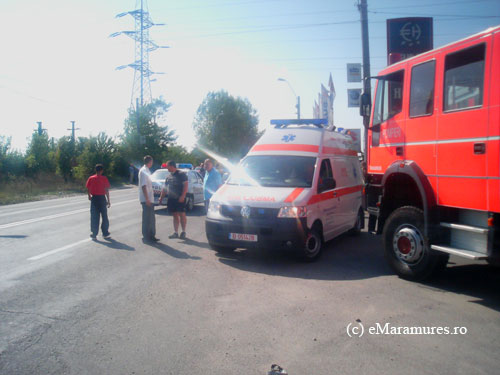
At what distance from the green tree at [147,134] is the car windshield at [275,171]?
3694 centimetres

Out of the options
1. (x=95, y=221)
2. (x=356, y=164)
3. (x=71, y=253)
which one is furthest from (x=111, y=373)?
(x=356, y=164)

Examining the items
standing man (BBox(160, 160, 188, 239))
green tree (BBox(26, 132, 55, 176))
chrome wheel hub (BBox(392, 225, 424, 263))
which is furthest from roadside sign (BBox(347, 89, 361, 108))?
green tree (BBox(26, 132, 55, 176))

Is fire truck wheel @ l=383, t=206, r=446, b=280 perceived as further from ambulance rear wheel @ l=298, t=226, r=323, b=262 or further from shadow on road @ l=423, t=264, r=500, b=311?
ambulance rear wheel @ l=298, t=226, r=323, b=262

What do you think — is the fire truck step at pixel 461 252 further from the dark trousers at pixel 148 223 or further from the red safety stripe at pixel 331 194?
the dark trousers at pixel 148 223

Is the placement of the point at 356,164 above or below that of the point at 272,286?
above

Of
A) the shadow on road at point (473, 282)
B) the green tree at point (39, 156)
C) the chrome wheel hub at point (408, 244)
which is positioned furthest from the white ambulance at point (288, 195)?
the green tree at point (39, 156)

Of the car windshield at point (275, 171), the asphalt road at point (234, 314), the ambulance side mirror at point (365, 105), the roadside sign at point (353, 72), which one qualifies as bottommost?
the asphalt road at point (234, 314)

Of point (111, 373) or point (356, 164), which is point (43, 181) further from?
point (111, 373)

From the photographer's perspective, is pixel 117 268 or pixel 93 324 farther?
pixel 117 268

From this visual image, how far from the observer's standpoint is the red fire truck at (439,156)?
15.8 ft

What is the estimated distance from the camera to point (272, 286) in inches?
232

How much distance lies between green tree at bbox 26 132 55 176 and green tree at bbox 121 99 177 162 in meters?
7.41

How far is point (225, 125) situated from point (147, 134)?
1120 inches

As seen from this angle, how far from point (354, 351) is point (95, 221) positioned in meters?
7.82
